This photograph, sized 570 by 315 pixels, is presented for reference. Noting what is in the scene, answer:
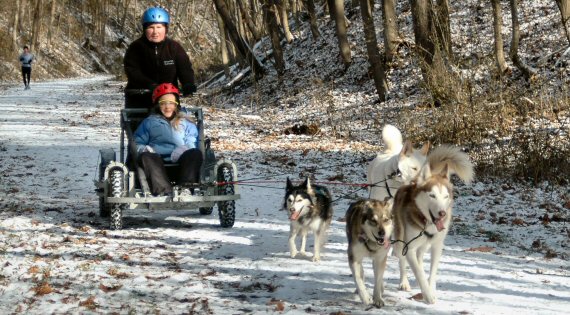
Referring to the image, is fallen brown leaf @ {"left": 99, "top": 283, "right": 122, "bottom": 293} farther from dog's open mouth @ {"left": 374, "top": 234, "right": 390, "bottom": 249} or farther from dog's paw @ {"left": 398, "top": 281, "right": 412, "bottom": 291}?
dog's paw @ {"left": 398, "top": 281, "right": 412, "bottom": 291}

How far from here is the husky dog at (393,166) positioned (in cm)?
671

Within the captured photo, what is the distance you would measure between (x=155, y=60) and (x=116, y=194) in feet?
7.72

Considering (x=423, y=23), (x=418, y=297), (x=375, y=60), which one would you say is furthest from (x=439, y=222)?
(x=375, y=60)

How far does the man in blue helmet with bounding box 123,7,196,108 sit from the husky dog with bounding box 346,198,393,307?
14.6 ft

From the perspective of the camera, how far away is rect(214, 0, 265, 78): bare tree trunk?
24.8m

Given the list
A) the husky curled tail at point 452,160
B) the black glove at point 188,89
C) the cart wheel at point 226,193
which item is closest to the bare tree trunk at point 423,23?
the black glove at point 188,89

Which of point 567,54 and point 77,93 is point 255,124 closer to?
point 567,54

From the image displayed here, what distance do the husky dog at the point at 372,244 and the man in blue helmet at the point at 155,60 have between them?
14.6ft

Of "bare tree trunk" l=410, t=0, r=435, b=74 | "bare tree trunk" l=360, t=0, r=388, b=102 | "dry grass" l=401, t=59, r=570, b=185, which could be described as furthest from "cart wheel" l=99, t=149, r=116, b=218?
"bare tree trunk" l=360, t=0, r=388, b=102

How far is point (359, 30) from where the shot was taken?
27.0m

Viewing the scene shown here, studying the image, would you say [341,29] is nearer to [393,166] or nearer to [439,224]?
[393,166]

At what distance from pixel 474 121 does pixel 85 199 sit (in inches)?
268

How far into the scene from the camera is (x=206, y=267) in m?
6.56

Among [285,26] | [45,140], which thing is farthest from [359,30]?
[45,140]
